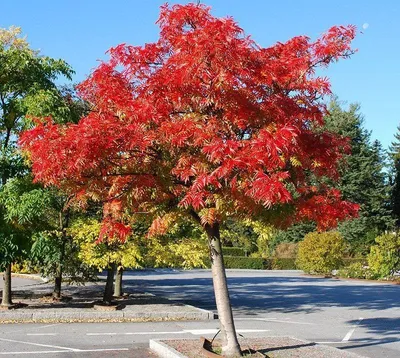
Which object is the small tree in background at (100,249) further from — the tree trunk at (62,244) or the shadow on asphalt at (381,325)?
Answer: the shadow on asphalt at (381,325)

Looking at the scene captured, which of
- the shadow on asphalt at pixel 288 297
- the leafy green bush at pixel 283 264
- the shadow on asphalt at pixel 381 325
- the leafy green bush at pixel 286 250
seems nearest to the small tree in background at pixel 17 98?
the shadow on asphalt at pixel 288 297

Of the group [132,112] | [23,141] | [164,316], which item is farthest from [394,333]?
[23,141]

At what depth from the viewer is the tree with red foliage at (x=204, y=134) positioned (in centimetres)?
759

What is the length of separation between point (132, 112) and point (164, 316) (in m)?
7.87

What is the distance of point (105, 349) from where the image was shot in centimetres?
1016

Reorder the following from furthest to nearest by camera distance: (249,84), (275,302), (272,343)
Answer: (275,302), (272,343), (249,84)

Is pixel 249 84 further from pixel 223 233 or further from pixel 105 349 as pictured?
pixel 223 233

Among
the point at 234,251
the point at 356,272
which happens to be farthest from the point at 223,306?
the point at 234,251

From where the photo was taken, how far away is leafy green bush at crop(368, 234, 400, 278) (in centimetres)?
3350

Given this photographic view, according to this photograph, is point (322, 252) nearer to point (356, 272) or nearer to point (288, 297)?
point (356, 272)

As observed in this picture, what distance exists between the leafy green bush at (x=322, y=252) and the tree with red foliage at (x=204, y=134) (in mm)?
28801

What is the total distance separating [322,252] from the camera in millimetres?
36875

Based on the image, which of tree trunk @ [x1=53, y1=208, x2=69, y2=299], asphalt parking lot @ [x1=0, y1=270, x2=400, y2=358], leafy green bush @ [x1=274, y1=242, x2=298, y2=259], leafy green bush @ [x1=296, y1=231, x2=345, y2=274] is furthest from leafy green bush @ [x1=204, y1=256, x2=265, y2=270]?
tree trunk @ [x1=53, y1=208, x2=69, y2=299]

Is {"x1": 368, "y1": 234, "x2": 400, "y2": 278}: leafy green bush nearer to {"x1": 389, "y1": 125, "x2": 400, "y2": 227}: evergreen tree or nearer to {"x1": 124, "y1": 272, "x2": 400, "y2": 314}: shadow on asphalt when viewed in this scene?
{"x1": 124, "y1": 272, "x2": 400, "y2": 314}: shadow on asphalt
